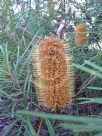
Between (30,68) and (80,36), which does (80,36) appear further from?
(30,68)

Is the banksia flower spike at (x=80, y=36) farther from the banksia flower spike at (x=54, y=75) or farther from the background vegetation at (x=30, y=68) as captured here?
the banksia flower spike at (x=54, y=75)

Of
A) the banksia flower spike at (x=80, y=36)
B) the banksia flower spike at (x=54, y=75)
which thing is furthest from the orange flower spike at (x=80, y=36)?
the banksia flower spike at (x=54, y=75)

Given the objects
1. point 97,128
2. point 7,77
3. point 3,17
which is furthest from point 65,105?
point 3,17

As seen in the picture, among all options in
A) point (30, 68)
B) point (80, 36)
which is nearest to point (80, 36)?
point (80, 36)

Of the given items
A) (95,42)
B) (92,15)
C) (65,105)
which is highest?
(92,15)

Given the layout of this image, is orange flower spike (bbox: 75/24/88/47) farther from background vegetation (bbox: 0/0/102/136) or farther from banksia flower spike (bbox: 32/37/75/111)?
banksia flower spike (bbox: 32/37/75/111)

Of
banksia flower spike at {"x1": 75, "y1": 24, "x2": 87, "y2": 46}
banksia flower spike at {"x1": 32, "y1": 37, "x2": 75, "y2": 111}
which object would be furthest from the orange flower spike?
banksia flower spike at {"x1": 32, "y1": 37, "x2": 75, "y2": 111}

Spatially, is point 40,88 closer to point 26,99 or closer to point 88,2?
point 26,99
